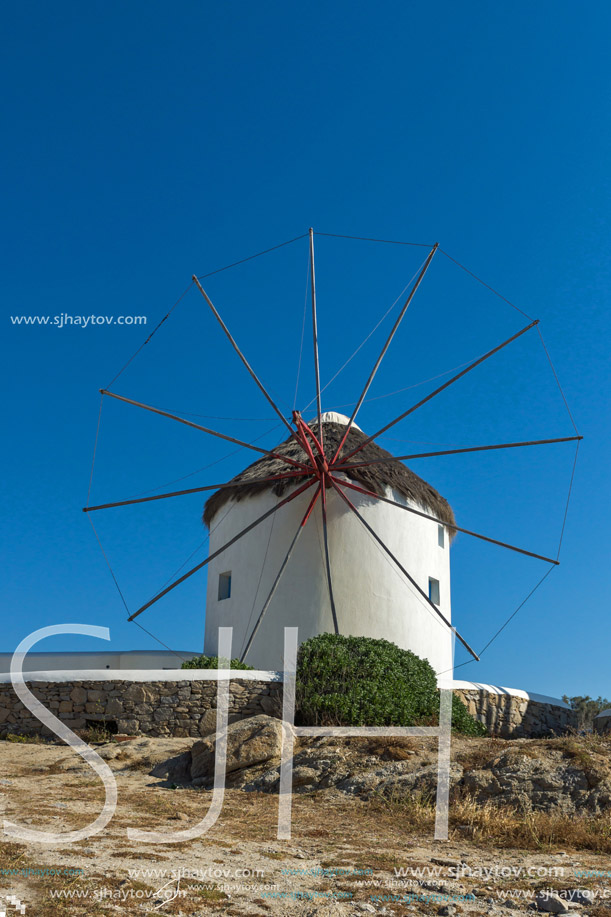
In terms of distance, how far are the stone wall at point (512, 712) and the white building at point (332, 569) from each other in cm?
189

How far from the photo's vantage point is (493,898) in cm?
580

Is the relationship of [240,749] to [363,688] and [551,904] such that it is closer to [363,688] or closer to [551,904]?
[363,688]

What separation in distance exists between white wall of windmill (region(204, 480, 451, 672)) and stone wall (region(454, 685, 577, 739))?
6.16ft

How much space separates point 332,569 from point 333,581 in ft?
0.91

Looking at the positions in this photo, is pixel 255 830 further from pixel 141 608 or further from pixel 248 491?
pixel 248 491

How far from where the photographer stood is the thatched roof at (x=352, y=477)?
18.8 m

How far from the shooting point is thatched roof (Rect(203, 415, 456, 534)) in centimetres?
1880

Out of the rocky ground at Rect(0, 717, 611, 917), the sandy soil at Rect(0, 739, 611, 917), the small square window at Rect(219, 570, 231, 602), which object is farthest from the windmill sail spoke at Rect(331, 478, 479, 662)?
the sandy soil at Rect(0, 739, 611, 917)

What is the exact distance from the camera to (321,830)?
8.02 meters

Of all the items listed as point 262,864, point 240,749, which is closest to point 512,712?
point 240,749

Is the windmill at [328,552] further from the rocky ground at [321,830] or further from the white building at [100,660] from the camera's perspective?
the rocky ground at [321,830]

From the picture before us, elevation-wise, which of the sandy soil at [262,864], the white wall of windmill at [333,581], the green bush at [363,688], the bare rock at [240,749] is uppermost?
the white wall of windmill at [333,581]

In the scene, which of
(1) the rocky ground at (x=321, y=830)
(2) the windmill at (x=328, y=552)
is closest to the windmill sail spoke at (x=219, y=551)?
(2) the windmill at (x=328, y=552)

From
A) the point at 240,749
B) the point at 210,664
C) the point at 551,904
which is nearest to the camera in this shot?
the point at 551,904
